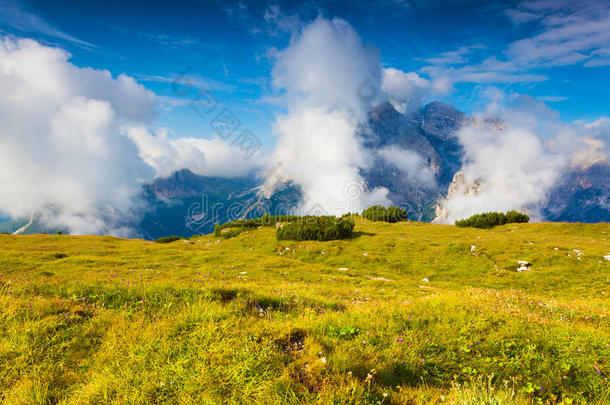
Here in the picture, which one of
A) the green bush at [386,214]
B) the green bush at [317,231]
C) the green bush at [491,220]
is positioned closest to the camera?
the green bush at [317,231]

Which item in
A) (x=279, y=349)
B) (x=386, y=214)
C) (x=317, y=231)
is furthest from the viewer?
(x=386, y=214)

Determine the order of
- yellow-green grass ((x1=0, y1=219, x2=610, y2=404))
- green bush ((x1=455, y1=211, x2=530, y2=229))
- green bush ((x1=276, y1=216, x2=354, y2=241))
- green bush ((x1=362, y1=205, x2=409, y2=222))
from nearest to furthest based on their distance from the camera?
yellow-green grass ((x1=0, y1=219, x2=610, y2=404))
green bush ((x1=276, y1=216, x2=354, y2=241))
green bush ((x1=455, y1=211, x2=530, y2=229))
green bush ((x1=362, y1=205, x2=409, y2=222))

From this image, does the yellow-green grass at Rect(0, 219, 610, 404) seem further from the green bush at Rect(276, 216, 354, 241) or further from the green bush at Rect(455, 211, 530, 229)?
the green bush at Rect(455, 211, 530, 229)

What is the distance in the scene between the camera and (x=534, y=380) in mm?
4449

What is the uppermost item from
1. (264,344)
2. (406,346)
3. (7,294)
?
(7,294)

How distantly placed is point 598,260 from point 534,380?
28.5m

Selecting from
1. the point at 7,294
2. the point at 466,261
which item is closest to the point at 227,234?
the point at 466,261

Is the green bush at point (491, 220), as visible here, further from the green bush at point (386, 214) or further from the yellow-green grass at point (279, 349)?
the yellow-green grass at point (279, 349)

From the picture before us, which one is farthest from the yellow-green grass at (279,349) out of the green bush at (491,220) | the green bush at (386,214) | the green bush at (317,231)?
the green bush at (386,214)

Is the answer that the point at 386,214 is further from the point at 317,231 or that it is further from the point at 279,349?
the point at 279,349

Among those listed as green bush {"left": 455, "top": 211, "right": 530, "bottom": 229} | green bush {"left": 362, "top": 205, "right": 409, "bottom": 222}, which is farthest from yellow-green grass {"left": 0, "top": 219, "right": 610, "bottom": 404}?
green bush {"left": 362, "top": 205, "right": 409, "bottom": 222}

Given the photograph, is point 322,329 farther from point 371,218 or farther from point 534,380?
point 371,218

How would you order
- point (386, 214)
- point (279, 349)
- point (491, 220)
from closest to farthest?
point (279, 349)
point (491, 220)
point (386, 214)

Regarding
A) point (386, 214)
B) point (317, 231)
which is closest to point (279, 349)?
point (317, 231)
